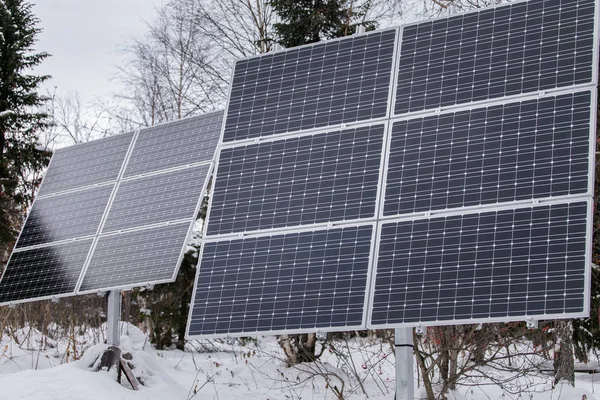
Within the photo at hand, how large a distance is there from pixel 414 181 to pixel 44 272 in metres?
6.58

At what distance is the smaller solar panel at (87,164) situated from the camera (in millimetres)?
13820

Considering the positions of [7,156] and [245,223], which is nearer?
[245,223]

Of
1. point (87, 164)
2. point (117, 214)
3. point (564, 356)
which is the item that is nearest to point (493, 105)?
point (117, 214)

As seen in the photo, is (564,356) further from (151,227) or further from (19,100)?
A: (19,100)

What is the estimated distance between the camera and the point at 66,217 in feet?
44.3

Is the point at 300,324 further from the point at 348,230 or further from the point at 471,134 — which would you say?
the point at 471,134

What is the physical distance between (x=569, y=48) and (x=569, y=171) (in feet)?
4.99

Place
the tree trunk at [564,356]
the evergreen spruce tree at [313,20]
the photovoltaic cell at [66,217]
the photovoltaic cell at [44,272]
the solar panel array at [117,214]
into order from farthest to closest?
the evergreen spruce tree at [313,20] → the tree trunk at [564,356] → the photovoltaic cell at [66,217] → the photovoltaic cell at [44,272] → the solar panel array at [117,214]

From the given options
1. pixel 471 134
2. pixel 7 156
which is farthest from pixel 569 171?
pixel 7 156

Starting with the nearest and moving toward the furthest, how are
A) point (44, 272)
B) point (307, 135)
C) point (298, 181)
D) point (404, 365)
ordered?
point (404, 365)
point (298, 181)
point (307, 135)
point (44, 272)

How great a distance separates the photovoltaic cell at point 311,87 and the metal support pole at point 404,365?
262 cm

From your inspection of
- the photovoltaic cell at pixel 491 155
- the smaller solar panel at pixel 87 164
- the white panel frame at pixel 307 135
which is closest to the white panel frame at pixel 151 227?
the smaller solar panel at pixel 87 164

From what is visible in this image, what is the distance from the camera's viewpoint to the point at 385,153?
932 cm

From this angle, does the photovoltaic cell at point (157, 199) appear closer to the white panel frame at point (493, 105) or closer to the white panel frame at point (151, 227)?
the white panel frame at point (151, 227)
